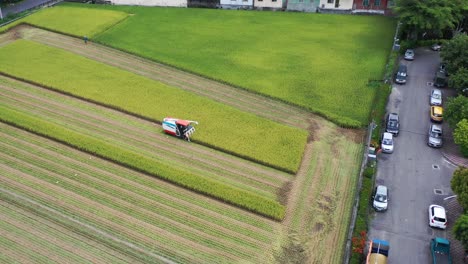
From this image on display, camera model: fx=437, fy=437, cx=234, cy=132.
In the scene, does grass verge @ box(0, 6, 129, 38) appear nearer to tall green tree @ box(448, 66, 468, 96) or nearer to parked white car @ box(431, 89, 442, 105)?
parked white car @ box(431, 89, 442, 105)

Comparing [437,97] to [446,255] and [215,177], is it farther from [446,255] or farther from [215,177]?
[215,177]

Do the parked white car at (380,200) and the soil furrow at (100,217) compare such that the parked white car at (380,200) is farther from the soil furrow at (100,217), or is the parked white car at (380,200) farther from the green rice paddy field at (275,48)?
the soil furrow at (100,217)

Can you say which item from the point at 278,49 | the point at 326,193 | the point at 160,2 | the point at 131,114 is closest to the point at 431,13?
the point at 278,49

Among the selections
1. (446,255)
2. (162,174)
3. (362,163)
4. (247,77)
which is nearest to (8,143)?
(162,174)

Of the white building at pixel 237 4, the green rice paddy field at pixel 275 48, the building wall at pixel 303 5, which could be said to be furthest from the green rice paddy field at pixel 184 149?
the white building at pixel 237 4

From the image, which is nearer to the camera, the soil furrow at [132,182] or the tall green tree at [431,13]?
the soil furrow at [132,182]

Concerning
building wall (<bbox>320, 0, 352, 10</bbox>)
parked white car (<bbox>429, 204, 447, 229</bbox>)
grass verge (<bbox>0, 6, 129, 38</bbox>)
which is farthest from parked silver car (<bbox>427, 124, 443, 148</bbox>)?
grass verge (<bbox>0, 6, 129, 38</bbox>)
